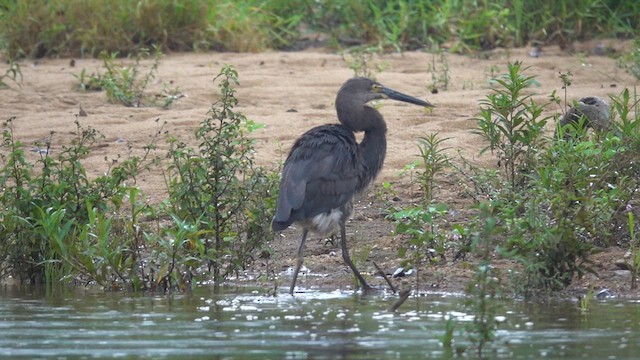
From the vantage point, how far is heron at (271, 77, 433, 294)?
24.7ft

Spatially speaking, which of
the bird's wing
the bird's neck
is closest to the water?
the bird's wing

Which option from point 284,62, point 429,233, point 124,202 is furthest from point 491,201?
point 284,62

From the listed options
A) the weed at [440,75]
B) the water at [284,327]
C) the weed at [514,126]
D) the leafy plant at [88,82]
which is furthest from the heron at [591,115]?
the leafy plant at [88,82]

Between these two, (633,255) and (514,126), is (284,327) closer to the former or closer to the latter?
(633,255)

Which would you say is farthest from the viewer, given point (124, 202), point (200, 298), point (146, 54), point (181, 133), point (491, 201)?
point (146, 54)

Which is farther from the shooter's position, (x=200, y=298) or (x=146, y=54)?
(x=146, y=54)

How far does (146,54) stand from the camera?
12438 millimetres

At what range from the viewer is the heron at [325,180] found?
24.7ft

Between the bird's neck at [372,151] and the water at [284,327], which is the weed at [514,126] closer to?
the bird's neck at [372,151]

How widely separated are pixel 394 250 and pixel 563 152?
50.8 inches

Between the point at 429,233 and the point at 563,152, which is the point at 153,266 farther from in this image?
the point at 563,152

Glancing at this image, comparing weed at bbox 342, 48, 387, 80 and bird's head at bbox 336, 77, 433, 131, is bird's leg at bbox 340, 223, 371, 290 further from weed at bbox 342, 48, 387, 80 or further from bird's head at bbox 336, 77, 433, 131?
weed at bbox 342, 48, 387, 80

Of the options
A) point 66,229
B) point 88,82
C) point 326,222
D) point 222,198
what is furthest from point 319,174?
point 88,82

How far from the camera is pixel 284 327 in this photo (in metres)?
6.39
